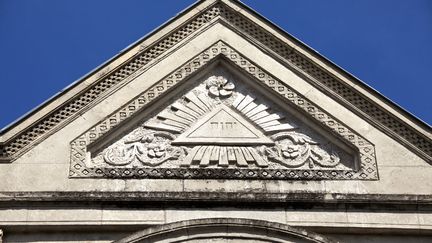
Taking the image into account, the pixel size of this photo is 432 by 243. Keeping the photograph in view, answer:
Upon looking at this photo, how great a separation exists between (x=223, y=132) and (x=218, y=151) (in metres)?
0.38

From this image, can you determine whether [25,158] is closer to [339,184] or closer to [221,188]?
[221,188]

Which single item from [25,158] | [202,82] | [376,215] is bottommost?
[376,215]

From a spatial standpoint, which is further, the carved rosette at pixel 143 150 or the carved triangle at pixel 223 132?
the carved triangle at pixel 223 132

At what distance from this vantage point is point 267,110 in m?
Answer: 17.0

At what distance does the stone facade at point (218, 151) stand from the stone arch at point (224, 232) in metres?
0.02

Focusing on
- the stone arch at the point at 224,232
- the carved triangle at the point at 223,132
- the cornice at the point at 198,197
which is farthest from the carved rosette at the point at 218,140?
the stone arch at the point at 224,232

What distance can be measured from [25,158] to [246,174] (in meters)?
3.02

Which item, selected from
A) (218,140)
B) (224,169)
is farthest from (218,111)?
(224,169)

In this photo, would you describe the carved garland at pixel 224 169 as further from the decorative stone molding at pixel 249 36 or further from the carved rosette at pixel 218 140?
the decorative stone molding at pixel 249 36

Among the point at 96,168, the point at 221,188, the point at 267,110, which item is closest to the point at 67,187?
the point at 96,168

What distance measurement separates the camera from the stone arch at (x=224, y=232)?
49.2 ft

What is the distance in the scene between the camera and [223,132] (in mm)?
16516

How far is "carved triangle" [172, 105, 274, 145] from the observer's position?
1638cm

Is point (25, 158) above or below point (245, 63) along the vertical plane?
below
